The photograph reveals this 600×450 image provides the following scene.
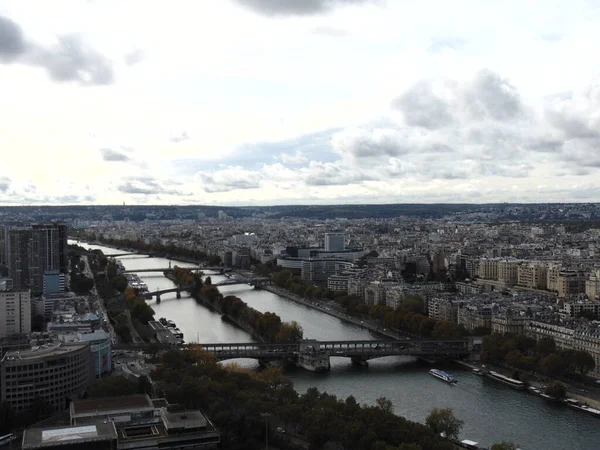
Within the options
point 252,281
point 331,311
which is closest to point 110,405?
point 331,311

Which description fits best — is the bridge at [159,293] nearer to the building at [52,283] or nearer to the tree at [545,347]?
the building at [52,283]

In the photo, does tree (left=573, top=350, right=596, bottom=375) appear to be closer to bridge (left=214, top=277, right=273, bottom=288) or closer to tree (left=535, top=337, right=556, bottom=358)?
tree (left=535, top=337, right=556, bottom=358)

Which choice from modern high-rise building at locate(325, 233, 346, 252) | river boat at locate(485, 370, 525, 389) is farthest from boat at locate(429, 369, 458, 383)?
modern high-rise building at locate(325, 233, 346, 252)

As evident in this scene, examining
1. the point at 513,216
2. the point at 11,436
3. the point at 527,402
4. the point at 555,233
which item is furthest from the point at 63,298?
the point at 513,216

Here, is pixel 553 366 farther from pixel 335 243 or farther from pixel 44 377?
pixel 335 243

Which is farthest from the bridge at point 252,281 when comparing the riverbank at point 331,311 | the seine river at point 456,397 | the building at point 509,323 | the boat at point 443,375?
the boat at point 443,375

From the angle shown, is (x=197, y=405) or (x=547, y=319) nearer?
(x=197, y=405)

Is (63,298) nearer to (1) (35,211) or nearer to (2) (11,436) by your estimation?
(2) (11,436)
